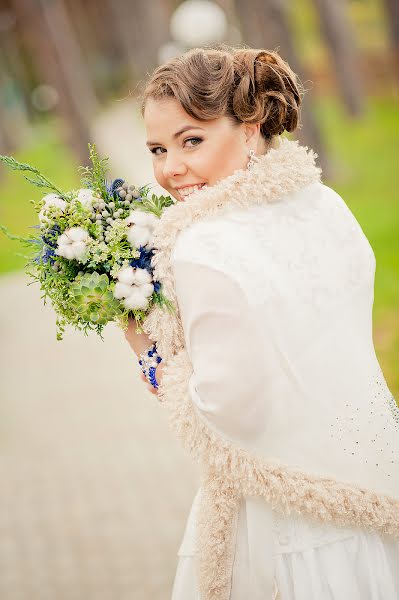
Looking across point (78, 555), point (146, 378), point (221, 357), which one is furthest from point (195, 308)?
point (78, 555)

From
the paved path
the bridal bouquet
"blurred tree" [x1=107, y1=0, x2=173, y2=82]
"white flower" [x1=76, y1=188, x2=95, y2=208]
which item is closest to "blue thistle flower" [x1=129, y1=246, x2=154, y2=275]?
the bridal bouquet

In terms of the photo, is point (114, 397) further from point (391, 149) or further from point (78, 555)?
point (391, 149)

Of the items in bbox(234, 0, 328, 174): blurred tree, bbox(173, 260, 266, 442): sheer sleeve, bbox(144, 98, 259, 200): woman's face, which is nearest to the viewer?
bbox(173, 260, 266, 442): sheer sleeve

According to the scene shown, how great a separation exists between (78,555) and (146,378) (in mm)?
2424

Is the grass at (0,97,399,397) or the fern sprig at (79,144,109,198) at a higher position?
the grass at (0,97,399,397)

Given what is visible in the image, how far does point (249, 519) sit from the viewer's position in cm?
233

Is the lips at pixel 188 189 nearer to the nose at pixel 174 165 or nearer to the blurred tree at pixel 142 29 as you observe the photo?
the nose at pixel 174 165

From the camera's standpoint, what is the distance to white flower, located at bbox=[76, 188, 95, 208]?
7.99 ft

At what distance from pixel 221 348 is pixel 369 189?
37.5 ft

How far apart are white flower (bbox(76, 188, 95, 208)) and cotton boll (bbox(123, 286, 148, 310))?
37 cm

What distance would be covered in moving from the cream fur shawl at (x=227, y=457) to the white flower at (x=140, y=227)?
8cm

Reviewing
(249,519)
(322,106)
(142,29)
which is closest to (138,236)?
(249,519)

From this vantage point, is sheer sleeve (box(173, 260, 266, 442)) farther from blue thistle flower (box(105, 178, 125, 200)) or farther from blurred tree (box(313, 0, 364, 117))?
blurred tree (box(313, 0, 364, 117))

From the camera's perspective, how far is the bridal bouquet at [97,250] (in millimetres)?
2318
